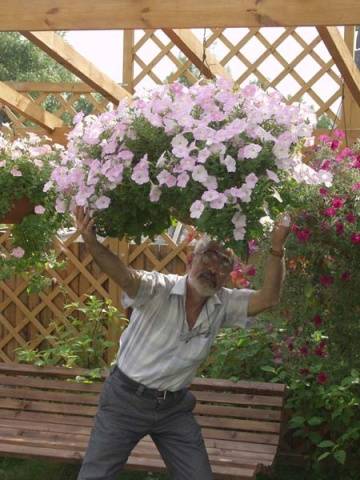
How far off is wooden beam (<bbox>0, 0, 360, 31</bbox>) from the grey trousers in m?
1.45

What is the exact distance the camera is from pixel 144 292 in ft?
12.0

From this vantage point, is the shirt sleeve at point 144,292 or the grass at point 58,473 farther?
the grass at point 58,473

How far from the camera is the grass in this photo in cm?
529

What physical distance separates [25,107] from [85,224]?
4218 millimetres

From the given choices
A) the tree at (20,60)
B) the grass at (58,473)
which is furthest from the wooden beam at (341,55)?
the tree at (20,60)

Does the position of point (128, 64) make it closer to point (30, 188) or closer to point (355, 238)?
point (30, 188)

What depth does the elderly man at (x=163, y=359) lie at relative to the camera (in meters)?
3.55

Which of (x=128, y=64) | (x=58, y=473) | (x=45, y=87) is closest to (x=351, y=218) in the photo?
(x=58, y=473)

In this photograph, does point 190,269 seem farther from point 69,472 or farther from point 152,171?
point 69,472

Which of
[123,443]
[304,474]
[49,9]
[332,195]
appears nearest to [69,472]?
[304,474]

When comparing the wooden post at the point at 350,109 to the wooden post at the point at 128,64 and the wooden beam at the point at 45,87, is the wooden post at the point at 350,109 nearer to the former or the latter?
the wooden post at the point at 128,64

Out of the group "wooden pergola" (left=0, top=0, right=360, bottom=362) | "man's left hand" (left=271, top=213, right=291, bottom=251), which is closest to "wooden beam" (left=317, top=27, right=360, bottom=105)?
A: "wooden pergola" (left=0, top=0, right=360, bottom=362)

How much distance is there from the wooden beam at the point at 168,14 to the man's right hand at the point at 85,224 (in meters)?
0.90

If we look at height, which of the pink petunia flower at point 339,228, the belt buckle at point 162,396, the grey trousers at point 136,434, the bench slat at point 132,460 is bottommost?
the bench slat at point 132,460
